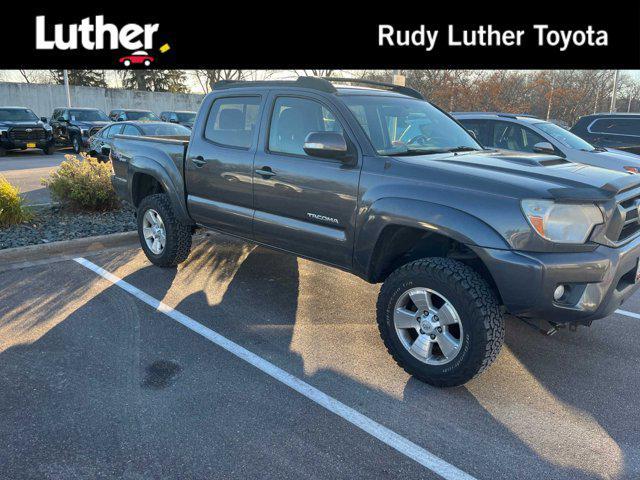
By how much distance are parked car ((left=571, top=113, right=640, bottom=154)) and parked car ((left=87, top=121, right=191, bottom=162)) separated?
819 cm

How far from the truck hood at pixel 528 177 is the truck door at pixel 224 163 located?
1.55m

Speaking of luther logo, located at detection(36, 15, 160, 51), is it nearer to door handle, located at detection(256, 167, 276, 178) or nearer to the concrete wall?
the concrete wall

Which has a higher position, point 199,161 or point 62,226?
point 199,161

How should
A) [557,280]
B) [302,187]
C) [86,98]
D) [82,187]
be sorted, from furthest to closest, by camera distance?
[86,98], [82,187], [302,187], [557,280]

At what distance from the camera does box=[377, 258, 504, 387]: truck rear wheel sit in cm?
316

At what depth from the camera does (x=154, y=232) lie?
5723 mm

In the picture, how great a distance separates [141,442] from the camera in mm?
2814

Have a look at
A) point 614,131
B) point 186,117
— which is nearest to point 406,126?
point 614,131

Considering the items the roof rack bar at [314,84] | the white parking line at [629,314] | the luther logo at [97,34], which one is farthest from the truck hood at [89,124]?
the white parking line at [629,314]

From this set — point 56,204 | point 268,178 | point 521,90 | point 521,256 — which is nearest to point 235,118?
point 268,178

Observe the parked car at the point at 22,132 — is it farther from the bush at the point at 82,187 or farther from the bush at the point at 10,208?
the bush at the point at 10,208

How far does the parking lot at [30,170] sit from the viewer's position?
9.82 meters

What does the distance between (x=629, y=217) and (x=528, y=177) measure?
2.47 feet

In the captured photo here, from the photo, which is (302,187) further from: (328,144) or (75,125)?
(75,125)
